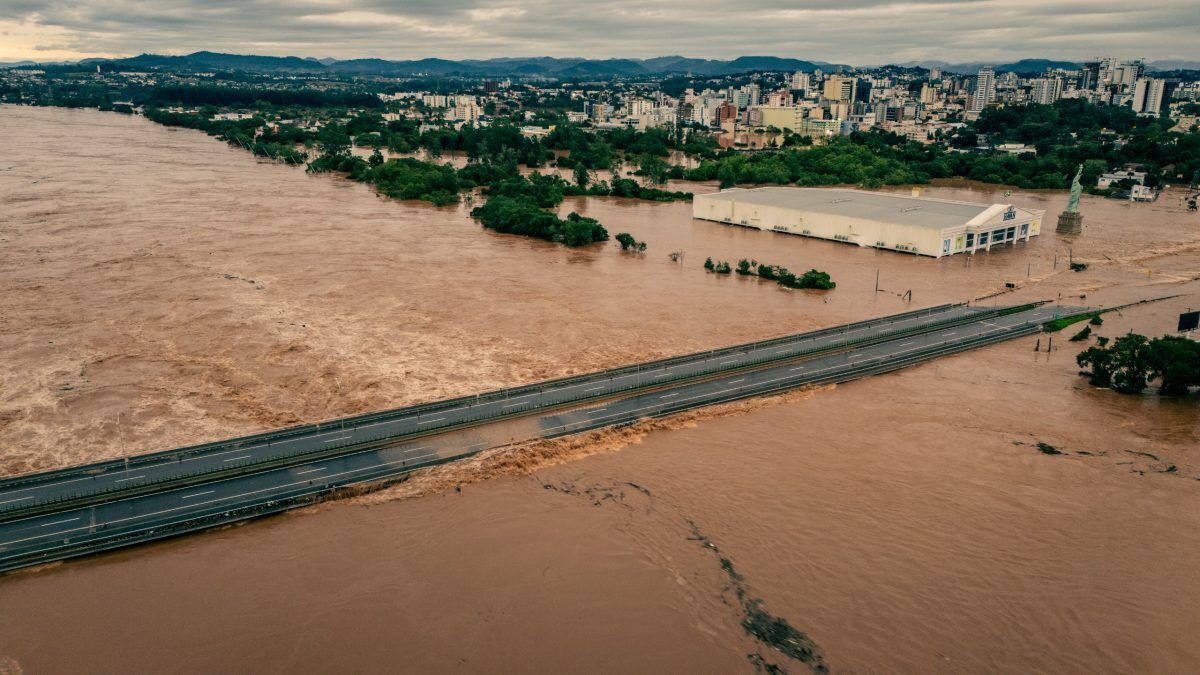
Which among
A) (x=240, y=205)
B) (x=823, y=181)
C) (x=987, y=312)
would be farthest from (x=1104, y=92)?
(x=240, y=205)

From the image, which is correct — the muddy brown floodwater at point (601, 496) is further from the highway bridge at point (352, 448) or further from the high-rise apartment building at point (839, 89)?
the high-rise apartment building at point (839, 89)

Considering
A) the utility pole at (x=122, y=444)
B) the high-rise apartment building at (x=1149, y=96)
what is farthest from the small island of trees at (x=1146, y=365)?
the high-rise apartment building at (x=1149, y=96)

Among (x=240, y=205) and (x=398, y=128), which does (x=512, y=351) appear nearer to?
(x=240, y=205)

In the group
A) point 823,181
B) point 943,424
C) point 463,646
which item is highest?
point 823,181

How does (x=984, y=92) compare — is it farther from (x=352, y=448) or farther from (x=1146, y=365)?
(x=352, y=448)

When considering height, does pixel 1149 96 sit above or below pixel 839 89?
below

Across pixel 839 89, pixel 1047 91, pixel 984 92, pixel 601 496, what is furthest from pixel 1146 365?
pixel 984 92
